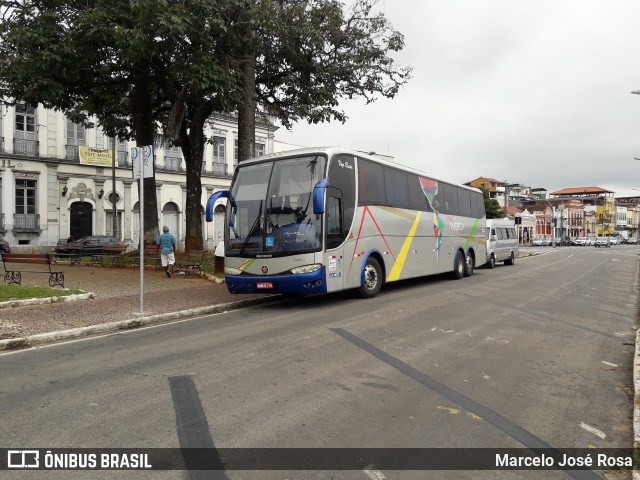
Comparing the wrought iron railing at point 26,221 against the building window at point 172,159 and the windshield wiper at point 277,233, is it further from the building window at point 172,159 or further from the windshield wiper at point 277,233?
the windshield wiper at point 277,233

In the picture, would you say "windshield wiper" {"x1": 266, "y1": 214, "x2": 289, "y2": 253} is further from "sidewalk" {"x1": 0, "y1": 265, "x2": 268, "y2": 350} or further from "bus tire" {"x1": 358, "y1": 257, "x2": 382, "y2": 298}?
"bus tire" {"x1": 358, "y1": 257, "x2": 382, "y2": 298}

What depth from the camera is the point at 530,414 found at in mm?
4629

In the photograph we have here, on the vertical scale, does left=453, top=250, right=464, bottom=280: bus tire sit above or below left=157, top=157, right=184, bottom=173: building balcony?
below

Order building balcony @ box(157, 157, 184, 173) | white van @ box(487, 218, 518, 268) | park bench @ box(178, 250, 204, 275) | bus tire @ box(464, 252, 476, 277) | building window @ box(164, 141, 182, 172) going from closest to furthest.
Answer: park bench @ box(178, 250, 204, 275) < bus tire @ box(464, 252, 476, 277) < white van @ box(487, 218, 518, 268) < building balcony @ box(157, 157, 184, 173) < building window @ box(164, 141, 182, 172)

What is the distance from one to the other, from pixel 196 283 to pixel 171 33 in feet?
24.4

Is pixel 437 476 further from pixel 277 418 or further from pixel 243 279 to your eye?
pixel 243 279

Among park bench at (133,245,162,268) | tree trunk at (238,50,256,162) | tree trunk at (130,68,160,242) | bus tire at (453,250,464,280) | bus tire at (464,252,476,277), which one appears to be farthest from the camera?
tree trunk at (130,68,160,242)

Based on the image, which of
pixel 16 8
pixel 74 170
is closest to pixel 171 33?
pixel 16 8

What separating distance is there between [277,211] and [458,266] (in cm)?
985

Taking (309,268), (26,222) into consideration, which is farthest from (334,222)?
(26,222)

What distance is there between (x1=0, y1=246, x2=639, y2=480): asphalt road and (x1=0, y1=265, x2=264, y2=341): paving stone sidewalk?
122 centimetres

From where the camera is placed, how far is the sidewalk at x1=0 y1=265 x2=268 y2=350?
8422mm

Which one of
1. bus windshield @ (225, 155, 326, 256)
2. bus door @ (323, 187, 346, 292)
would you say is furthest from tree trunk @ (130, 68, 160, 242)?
bus door @ (323, 187, 346, 292)

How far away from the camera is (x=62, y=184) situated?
1361 inches
